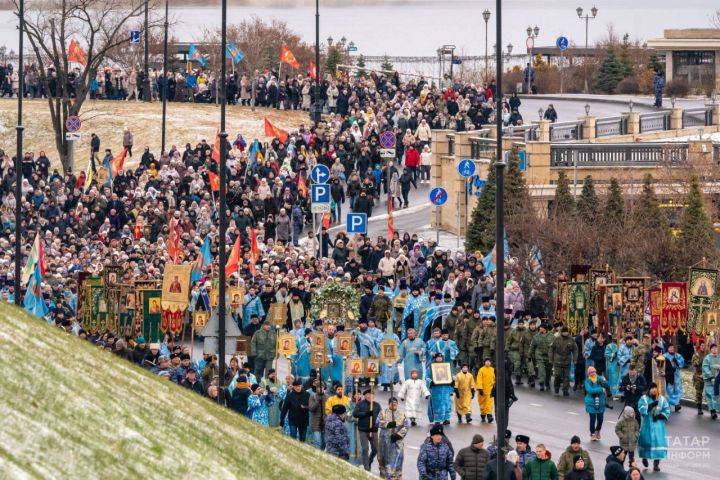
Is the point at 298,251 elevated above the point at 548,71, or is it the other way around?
the point at 548,71

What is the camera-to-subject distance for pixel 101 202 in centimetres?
4862

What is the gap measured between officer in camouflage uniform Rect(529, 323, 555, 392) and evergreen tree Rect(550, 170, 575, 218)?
9.78m

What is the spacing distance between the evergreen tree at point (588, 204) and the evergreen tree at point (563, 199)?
195 millimetres

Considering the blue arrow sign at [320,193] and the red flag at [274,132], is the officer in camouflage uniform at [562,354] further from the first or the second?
the red flag at [274,132]

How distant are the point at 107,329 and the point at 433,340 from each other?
229 inches

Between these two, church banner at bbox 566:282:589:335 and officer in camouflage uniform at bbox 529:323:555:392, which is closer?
officer in camouflage uniform at bbox 529:323:555:392

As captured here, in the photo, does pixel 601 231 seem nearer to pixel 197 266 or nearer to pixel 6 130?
pixel 197 266

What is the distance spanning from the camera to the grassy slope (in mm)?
15695

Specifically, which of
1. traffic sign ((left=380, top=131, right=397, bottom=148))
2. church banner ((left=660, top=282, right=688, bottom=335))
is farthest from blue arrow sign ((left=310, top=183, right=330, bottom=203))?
church banner ((left=660, top=282, right=688, bottom=335))

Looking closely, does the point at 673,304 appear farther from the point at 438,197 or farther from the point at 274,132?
the point at 274,132

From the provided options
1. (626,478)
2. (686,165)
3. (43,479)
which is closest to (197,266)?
(686,165)

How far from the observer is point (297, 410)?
91.9 feet

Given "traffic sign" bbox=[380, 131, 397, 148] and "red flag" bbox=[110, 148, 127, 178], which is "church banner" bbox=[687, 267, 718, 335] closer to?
"traffic sign" bbox=[380, 131, 397, 148]

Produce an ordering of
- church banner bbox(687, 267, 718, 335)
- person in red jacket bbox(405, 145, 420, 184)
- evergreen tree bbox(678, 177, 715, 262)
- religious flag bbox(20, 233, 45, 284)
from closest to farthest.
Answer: church banner bbox(687, 267, 718, 335)
religious flag bbox(20, 233, 45, 284)
evergreen tree bbox(678, 177, 715, 262)
person in red jacket bbox(405, 145, 420, 184)
